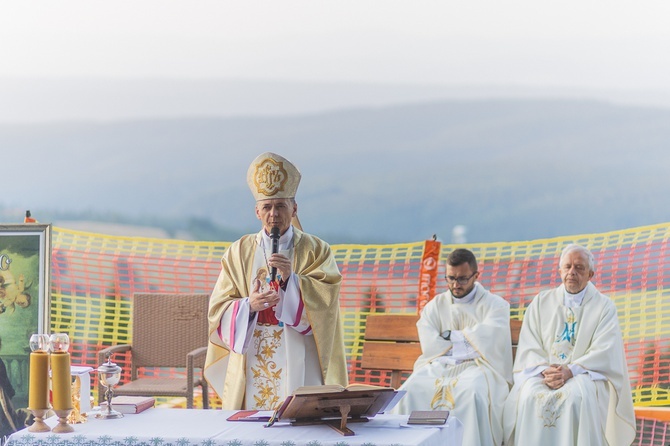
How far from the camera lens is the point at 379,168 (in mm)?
18625

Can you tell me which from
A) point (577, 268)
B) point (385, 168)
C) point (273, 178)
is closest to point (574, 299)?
point (577, 268)

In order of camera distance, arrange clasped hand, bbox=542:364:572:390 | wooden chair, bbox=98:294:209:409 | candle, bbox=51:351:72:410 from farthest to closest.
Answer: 1. wooden chair, bbox=98:294:209:409
2. clasped hand, bbox=542:364:572:390
3. candle, bbox=51:351:72:410

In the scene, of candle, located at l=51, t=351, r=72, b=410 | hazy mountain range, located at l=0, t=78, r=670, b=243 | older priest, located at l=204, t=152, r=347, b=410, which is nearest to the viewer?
candle, located at l=51, t=351, r=72, b=410

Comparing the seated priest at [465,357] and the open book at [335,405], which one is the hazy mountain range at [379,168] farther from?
the open book at [335,405]

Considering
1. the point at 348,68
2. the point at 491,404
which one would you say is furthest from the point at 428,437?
the point at 348,68

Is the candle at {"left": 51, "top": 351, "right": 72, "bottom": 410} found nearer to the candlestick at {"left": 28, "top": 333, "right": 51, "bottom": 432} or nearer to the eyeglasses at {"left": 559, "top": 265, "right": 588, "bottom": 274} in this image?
the candlestick at {"left": 28, "top": 333, "right": 51, "bottom": 432}

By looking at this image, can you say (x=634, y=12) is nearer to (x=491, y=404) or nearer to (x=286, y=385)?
(x=491, y=404)

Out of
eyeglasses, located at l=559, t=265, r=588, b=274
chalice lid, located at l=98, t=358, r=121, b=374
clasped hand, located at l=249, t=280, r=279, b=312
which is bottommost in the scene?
chalice lid, located at l=98, t=358, r=121, b=374

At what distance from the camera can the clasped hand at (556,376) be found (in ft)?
19.4

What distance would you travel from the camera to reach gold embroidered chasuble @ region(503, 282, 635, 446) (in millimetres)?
5789

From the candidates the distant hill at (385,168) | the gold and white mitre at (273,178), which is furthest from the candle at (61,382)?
the distant hill at (385,168)

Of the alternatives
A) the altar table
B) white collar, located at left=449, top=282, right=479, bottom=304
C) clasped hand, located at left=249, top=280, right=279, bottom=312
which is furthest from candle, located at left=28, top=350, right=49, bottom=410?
white collar, located at left=449, top=282, right=479, bottom=304

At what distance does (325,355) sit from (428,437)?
135 cm

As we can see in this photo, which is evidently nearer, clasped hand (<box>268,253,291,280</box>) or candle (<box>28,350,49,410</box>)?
candle (<box>28,350,49,410</box>)
